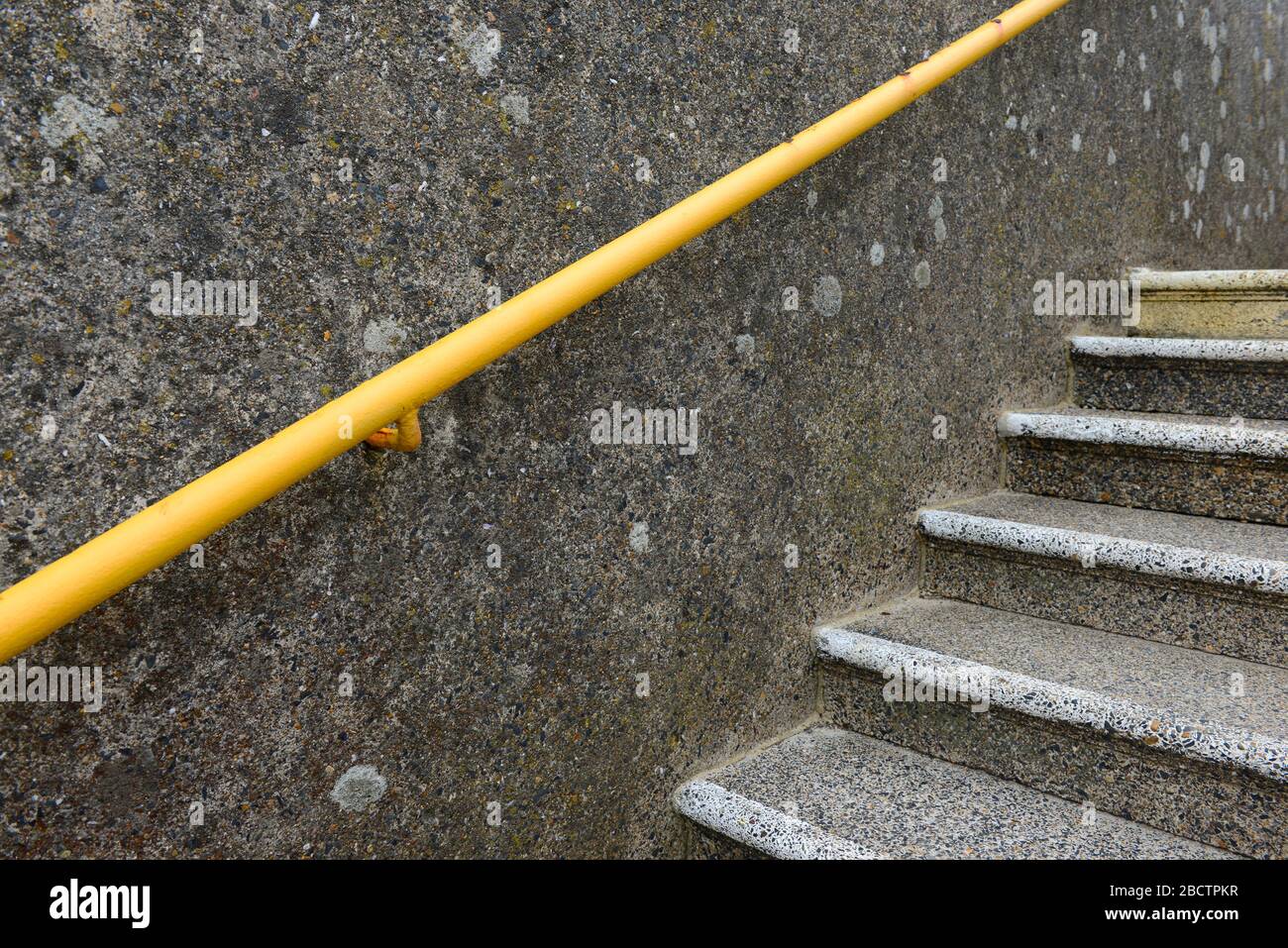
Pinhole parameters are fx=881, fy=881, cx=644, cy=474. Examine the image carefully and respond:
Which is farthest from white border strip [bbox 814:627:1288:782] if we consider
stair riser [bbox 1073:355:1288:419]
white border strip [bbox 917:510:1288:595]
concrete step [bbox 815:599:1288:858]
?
stair riser [bbox 1073:355:1288:419]

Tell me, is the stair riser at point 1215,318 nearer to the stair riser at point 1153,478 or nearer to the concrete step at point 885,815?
the stair riser at point 1153,478

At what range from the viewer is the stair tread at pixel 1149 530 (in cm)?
136

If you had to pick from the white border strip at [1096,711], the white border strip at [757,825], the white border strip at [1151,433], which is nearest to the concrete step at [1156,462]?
the white border strip at [1151,433]

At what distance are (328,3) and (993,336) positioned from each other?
150 cm

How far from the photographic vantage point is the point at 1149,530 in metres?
1.57

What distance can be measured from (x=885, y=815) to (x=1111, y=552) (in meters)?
0.61

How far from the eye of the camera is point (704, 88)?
A: 128 cm

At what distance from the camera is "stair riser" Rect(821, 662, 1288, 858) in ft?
3.72

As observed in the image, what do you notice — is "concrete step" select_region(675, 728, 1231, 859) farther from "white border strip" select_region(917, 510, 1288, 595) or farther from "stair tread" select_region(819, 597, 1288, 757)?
"white border strip" select_region(917, 510, 1288, 595)

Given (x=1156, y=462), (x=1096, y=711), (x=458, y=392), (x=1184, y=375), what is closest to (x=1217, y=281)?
(x=1184, y=375)

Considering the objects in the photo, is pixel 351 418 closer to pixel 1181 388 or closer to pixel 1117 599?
pixel 1117 599

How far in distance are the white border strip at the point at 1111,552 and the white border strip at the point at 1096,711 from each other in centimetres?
30

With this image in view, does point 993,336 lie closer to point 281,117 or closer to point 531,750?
point 531,750

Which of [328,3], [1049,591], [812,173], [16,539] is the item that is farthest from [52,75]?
[1049,591]
